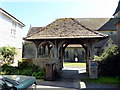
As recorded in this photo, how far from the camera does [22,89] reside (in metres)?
3.86

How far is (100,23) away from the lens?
4069cm

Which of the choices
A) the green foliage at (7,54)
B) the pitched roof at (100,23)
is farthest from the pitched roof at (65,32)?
the pitched roof at (100,23)

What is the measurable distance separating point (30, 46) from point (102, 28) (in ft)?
62.8

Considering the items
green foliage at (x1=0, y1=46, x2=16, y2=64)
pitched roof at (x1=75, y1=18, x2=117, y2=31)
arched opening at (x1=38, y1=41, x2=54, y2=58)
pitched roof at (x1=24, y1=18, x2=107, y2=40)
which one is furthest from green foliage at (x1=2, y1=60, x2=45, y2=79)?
pitched roof at (x1=75, y1=18, x2=117, y2=31)

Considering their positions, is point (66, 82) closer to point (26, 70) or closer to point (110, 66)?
point (26, 70)

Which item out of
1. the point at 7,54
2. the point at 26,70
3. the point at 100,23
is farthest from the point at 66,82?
the point at 100,23

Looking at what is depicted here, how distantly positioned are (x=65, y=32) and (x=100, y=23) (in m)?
29.9

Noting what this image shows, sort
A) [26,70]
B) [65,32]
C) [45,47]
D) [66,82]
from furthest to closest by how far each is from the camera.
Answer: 1. [45,47]
2. [65,32]
3. [26,70]
4. [66,82]

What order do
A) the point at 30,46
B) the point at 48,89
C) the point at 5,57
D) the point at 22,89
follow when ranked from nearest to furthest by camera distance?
the point at 22,89
the point at 48,89
the point at 5,57
the point at 30,46

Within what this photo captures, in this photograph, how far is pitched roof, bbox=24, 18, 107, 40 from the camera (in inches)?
488

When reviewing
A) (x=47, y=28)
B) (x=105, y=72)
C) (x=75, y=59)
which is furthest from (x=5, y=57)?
(x=75, y=59)

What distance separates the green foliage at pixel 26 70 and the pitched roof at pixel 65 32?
2584 millimetres

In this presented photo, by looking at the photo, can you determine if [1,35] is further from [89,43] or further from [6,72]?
[89,43]

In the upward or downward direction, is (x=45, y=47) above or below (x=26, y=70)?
above
